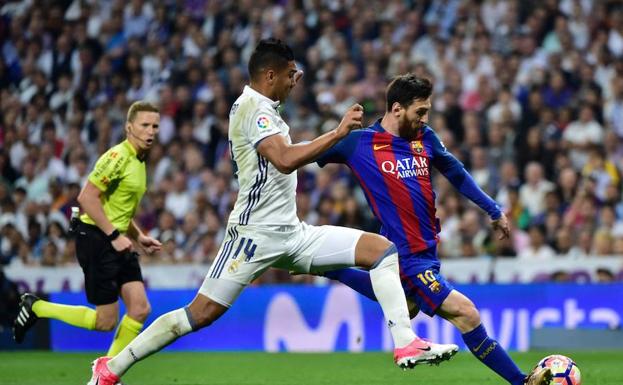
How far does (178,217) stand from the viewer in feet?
56.0

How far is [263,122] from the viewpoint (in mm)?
7148

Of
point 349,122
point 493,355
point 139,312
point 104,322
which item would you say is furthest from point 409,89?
point 104,322

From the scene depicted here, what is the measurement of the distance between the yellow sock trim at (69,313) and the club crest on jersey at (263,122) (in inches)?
135

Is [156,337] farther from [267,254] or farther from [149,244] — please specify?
[149,244]

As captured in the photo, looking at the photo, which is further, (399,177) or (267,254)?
(399,177)

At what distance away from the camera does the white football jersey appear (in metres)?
7.25

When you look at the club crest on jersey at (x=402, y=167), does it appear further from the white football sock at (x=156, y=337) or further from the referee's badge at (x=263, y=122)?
the white football sock at (x=156, y=337)

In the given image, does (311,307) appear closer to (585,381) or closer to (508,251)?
(508,251)

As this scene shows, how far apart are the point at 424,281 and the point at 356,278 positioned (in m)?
0.49

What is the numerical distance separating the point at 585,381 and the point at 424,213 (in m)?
2.06

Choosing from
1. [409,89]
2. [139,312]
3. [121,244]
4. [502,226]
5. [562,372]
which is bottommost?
[562,372]

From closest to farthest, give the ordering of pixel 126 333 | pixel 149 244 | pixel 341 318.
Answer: pixel 126 333 → pixel 149 244 → pixel 341 318

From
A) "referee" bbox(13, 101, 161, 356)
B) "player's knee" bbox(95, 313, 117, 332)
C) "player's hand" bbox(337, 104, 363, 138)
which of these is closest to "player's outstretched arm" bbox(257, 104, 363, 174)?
"player's hand" bbox(337, 104, 363, 138)

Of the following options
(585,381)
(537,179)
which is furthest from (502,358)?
(537,179)
